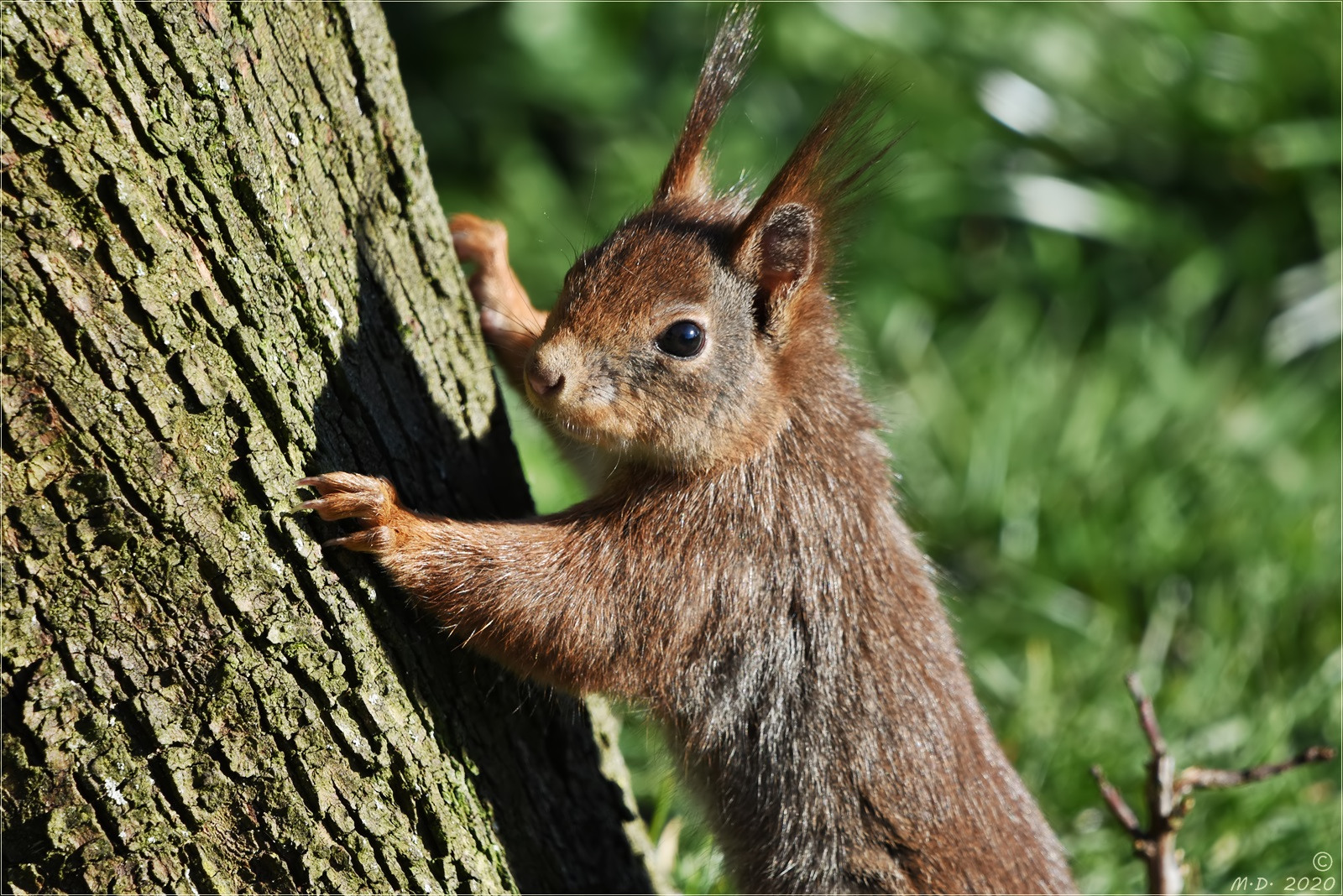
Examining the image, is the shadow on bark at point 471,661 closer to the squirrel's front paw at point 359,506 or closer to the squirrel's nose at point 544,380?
the squirrel's front paw at point 359,506

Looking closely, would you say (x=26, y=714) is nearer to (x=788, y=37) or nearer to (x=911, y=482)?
(x=911, y=482)

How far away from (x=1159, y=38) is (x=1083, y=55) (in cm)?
42

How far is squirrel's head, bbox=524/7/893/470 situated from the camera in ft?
8.70

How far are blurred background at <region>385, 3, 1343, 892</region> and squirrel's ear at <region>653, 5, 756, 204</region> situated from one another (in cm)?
184

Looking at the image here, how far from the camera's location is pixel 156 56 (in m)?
2.04

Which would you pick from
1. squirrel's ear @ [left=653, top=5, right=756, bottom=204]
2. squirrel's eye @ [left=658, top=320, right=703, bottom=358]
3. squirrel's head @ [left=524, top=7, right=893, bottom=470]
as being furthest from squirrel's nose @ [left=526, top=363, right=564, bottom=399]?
squirrel's ear @ [left=653, top=5, right=756, bottom=204]

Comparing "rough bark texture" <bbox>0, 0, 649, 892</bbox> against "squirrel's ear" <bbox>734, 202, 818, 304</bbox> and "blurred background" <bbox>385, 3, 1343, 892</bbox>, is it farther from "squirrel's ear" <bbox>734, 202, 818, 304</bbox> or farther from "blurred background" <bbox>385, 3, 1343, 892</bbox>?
"blurred background" <bbox>385, 3, 1343, 892</bbox>

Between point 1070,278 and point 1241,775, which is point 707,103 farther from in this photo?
point 1070,278

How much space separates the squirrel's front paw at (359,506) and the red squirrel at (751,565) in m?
0.14

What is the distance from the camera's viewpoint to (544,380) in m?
2.61

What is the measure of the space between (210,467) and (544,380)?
749 mm

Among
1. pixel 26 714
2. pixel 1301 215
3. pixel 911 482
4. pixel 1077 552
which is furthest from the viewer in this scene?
pixel 1301 215

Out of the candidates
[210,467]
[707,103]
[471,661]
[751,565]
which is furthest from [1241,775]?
[210,467]

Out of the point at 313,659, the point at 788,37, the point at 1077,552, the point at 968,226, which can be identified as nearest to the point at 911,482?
the point at 1077,552
